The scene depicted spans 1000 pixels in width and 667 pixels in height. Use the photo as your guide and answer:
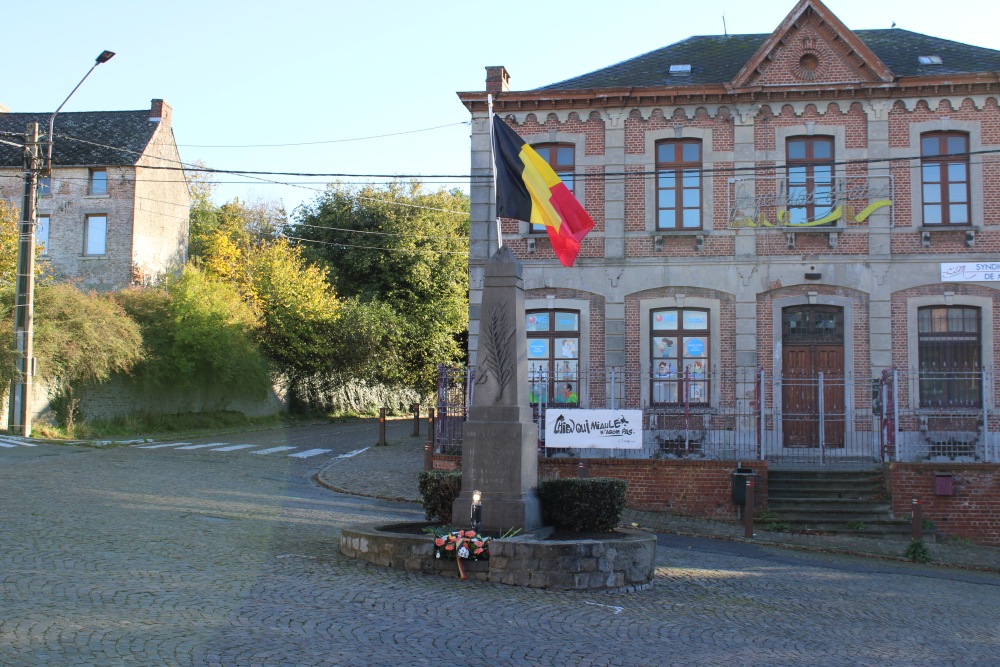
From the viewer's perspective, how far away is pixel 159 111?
Result: 137 feet

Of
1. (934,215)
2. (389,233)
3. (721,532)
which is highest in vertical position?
(389,233)

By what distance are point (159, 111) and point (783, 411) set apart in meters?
31.8

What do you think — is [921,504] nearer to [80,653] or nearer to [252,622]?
[252,622]

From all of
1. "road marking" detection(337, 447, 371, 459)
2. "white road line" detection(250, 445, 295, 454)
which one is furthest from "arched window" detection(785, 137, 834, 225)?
"white road line" detection(250, 445, 295, 454)

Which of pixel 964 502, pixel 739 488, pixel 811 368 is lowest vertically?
pixel 964 502

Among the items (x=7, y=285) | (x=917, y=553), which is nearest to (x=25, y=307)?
(x=7, y=285)

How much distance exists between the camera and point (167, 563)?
960cm

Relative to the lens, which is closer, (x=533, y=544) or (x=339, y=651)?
(x=339, y=651)

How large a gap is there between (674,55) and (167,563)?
18.4 metres

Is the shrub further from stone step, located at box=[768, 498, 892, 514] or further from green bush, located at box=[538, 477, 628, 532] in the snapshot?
green bush, located at box=[538, 477, 628, 532]

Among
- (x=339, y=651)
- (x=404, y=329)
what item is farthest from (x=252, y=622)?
(x=404, y=329)

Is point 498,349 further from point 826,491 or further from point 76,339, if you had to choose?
point 76,339

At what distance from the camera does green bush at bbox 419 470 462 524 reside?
11469 millimetres

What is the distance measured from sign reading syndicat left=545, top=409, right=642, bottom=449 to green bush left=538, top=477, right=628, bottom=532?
5.53 m
